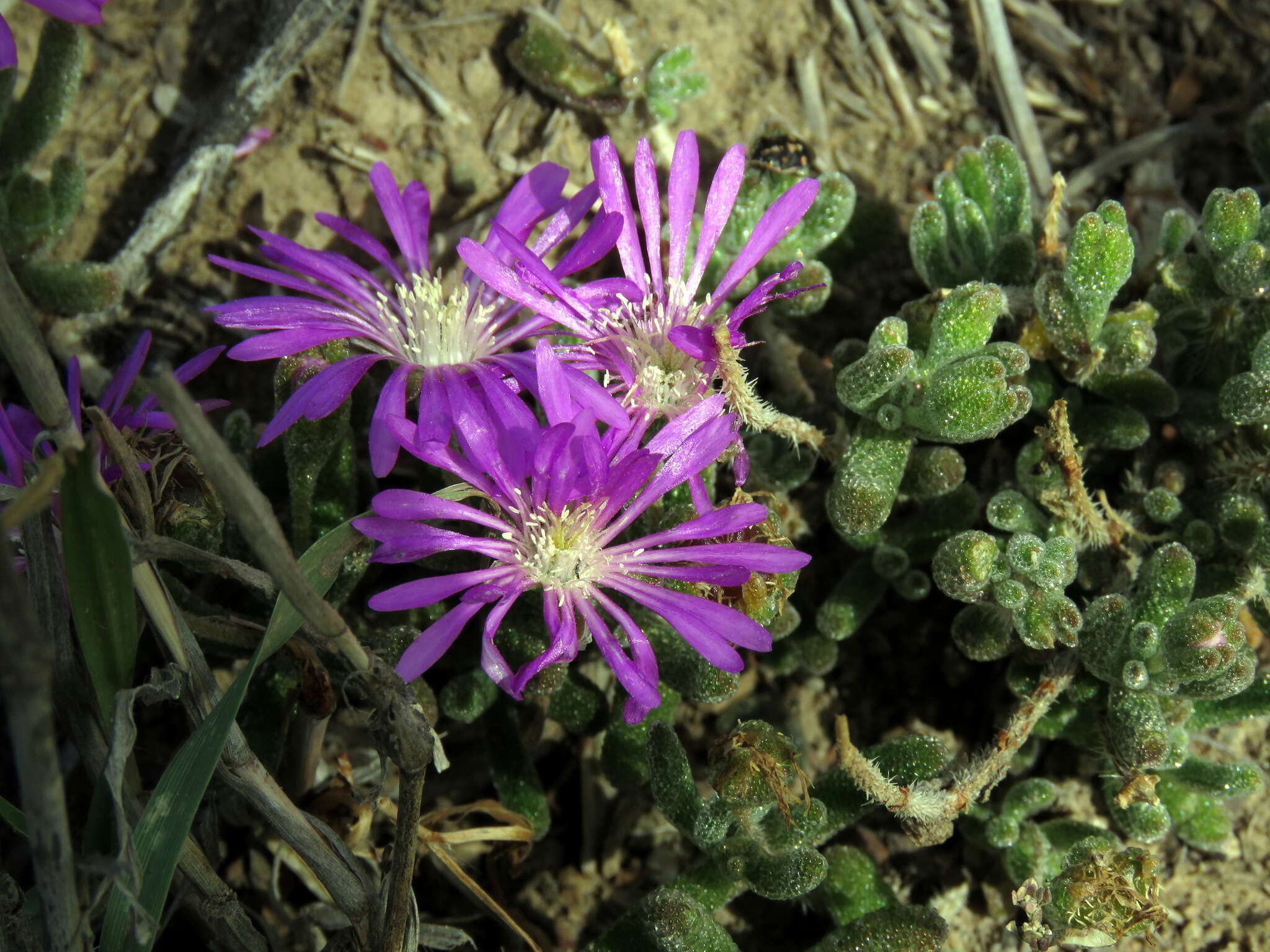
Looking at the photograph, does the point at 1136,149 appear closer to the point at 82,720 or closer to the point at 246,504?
the point at 246,504

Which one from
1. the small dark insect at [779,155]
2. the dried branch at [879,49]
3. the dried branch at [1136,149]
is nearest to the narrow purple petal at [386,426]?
the small dark insect at [779,155]

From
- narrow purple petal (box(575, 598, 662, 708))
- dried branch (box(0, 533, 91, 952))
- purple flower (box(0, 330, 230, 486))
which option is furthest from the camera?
purple flower (box(0, 330, 230, 486))

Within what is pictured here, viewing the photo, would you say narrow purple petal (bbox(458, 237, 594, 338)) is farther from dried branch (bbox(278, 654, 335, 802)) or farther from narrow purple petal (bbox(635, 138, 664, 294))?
dried branch (bbox(278, 654, 335, 802))

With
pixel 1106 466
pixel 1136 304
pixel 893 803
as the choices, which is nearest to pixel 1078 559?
pixel 1106 466

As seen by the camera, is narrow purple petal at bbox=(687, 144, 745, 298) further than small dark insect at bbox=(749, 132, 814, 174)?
No

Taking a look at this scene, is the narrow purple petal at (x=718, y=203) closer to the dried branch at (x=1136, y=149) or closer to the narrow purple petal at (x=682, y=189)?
the narrow purple petal at (x=682, y=189)

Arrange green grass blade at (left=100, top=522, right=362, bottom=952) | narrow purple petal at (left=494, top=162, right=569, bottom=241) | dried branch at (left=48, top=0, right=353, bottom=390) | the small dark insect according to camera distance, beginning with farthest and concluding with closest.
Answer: dried branch at (left=48, top=0, right=353, bottom=390) → the small dark insect → narrow purple petal at (left=494, top=162, right=569, bottom=241) → green grass blade at (left=100, top=522, right=362, bottom=952)

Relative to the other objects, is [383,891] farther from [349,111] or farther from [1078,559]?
[349,111]

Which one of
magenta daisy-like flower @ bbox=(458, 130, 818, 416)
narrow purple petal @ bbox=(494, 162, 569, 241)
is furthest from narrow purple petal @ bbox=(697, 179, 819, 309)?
narrow purple petal @ bbox=(494, 162, 569, 241)
